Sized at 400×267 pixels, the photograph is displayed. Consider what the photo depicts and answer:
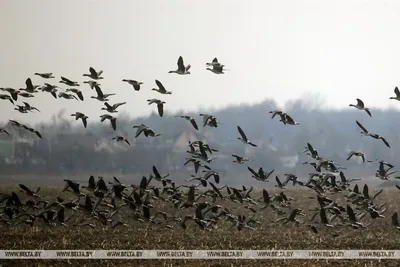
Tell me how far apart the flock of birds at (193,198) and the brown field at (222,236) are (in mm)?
27

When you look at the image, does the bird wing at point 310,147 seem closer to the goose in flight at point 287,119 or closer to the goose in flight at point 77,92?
the goose in flight at point 287,119

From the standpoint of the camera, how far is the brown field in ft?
12.7

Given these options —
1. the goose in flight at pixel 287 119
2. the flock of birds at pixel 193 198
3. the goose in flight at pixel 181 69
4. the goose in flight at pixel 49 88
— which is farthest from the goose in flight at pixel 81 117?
the goose in flight at pixel 287 119

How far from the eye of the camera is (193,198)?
13.0 ft

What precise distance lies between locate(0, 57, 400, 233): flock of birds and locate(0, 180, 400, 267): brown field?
3 centimetres

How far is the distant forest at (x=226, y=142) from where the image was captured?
396 cm

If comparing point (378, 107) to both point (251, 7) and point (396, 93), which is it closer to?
point (396, 93)

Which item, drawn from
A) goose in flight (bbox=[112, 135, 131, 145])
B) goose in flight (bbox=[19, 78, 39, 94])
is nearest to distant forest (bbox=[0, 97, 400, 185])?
goose in flight (bbox=[112, 135, 131, 145])

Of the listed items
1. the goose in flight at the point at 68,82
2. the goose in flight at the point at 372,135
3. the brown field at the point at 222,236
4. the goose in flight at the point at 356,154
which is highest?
the goose in flight at the point at 68,82

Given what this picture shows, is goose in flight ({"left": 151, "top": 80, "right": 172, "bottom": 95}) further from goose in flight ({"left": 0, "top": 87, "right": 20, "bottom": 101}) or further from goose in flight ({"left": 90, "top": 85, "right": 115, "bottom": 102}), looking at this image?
goose in flight ({"left": 0, "top": 87, "right": 20, "bottom": 101})

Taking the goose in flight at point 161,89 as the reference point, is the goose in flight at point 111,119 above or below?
below

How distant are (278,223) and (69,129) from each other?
5.19 ft

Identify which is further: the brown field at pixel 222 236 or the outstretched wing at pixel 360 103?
the outstretched wing at pixel 360 103

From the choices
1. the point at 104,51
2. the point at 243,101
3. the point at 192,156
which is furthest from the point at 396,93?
the point at 104,51
